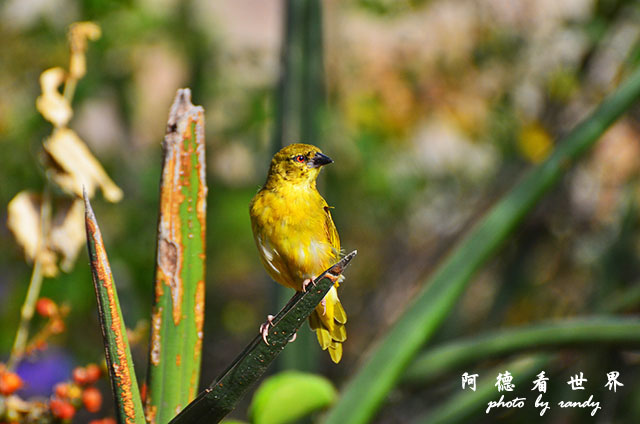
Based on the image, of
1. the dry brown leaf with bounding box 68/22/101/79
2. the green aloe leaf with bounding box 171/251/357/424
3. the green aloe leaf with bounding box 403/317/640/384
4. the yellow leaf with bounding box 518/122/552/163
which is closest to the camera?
the green aloe leaf with bounding box 171/251/357/424

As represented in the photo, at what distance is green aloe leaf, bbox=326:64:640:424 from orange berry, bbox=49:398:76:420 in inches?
9.1

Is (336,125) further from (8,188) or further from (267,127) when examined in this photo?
(8,188)

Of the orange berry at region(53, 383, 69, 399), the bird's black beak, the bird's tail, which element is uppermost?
the bird's black beak

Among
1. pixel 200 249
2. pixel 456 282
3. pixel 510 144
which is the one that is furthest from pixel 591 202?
pixel 200 249

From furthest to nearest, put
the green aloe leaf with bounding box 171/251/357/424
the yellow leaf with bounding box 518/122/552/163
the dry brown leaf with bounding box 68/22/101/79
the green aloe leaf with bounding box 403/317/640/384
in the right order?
the yellow leaf with bounding box 518/122/552/163, the green aloe leaf with bounding box 403/317/640/384, the dry brown leaf with bounding box 68/22/101/79, the green aloe leaf with bounding box 171/251/357/424

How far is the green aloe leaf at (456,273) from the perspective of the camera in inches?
24.5

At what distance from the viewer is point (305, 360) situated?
2.56 feet

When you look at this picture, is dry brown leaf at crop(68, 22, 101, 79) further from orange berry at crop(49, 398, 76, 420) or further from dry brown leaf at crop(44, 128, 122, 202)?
orange berry at crop(49, 398, 76, 420)

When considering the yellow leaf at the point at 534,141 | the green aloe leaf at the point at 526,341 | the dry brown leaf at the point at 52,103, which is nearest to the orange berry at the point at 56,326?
the dry brown leaf at the point at 52,103

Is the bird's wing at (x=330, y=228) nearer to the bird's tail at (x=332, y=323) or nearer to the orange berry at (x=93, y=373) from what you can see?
the bird's tail at (x=332, y=323)

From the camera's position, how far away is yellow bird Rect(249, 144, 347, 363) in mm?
317

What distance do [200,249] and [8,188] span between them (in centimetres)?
125

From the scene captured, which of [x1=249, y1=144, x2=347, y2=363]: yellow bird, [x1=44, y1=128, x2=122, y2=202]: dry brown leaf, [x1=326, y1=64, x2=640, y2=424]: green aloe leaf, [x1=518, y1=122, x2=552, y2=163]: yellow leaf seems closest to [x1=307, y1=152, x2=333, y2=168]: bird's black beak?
[x1=249, y1=144, x2=347, y2=363]: yellow bird

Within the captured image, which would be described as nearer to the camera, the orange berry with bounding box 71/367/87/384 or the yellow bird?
the yellow bird
